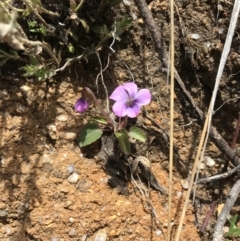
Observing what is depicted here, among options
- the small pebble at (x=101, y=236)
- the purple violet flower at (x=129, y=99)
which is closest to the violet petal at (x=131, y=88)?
the purple violet flower at (x=129, y=99)

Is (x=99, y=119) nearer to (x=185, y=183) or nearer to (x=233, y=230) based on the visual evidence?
(x=185, y=183)

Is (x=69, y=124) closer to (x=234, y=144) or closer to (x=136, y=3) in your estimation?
(x=136, y=3)

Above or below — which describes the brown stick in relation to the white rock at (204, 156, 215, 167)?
above

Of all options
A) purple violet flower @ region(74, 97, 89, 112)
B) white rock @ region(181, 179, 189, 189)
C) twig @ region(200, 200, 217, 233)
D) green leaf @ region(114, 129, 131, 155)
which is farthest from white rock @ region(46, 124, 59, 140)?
twig @ region(200, 200, 217, 233)

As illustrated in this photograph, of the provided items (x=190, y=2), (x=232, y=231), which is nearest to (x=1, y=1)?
(x=190, y=2)

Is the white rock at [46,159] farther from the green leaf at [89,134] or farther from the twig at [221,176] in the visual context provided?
the twig at [221,176]

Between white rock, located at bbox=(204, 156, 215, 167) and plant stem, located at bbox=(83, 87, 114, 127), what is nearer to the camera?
plant stem, located at bbox=(83, 87, 114, 127)

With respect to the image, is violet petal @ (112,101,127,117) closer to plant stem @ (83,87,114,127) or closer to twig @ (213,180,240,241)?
plant stem @ (83,87,114,127)
